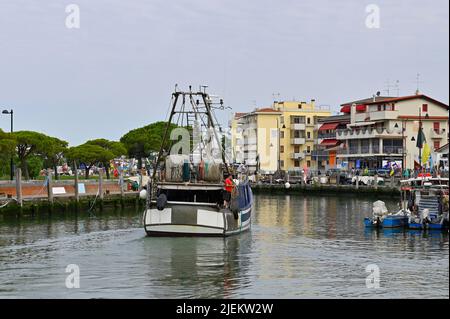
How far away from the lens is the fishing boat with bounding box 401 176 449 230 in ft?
137

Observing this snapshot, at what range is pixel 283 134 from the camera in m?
128

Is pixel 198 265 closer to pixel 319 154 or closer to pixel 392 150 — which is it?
pixel 392 150

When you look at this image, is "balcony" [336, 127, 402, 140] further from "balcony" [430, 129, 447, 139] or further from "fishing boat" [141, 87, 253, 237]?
"fishing boat" [141, 87, 253, 237]

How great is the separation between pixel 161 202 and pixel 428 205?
14.7m

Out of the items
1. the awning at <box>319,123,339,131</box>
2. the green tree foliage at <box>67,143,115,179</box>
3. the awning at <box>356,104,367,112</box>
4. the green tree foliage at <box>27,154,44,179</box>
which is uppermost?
the awning at <box>356,104,367,112</box>

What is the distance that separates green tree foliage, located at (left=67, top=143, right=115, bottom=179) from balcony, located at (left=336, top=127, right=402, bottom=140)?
31608 mm

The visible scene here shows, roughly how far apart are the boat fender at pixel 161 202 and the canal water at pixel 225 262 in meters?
1.48

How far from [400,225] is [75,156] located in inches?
2099

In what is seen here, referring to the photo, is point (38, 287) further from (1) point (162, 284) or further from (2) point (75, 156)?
(2) point (75, 156)

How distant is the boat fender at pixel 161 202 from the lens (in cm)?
3734

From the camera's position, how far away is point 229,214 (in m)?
39.0

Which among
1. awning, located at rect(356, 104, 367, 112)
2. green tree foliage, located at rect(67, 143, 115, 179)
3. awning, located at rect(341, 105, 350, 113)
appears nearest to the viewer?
green tree foliage, located at rect(67, 143, 115, 179)

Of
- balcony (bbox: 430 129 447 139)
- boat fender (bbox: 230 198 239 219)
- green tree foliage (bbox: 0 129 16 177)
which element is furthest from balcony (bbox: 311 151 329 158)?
boat fender (bbox: 230 198 239 219)
